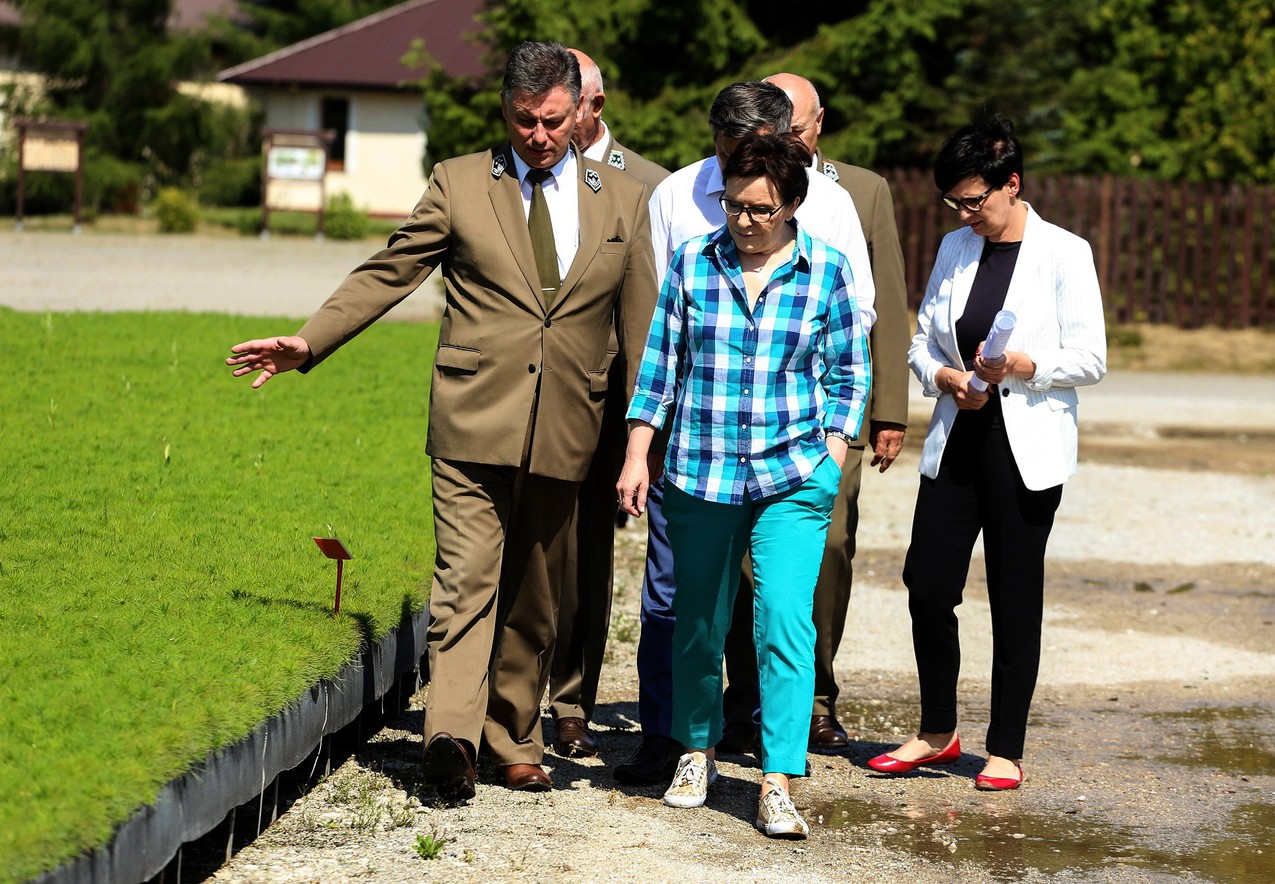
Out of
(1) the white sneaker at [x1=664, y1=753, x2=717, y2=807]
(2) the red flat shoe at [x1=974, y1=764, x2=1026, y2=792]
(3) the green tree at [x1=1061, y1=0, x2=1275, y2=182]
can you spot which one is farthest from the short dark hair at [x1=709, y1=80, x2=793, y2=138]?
(3) the green tree at [x1=1061, y1=0, x2=1275, y2=182]

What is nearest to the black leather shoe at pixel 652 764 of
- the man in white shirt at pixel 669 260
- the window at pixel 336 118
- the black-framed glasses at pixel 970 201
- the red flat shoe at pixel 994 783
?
the man in white shirt at pixel 669 260

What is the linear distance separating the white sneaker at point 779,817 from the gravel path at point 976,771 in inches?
2.0

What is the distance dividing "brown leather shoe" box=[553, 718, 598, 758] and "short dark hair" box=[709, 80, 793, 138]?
2.08m

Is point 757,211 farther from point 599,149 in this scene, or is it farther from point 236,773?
point 236,773

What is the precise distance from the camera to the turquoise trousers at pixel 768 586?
495cm

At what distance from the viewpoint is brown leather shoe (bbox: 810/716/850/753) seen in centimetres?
594

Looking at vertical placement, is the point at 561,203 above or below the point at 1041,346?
above

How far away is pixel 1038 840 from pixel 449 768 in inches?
68.3

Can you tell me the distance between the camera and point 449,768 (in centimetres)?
492

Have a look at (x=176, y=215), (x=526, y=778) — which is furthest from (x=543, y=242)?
(x=176, y=215)

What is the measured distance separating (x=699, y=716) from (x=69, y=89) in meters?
37.8

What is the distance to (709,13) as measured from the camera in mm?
21281

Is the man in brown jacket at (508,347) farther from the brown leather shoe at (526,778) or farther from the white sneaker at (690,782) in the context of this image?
the white sneaker at (690,782)

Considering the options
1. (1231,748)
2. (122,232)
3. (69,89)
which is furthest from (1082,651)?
(69,89)
